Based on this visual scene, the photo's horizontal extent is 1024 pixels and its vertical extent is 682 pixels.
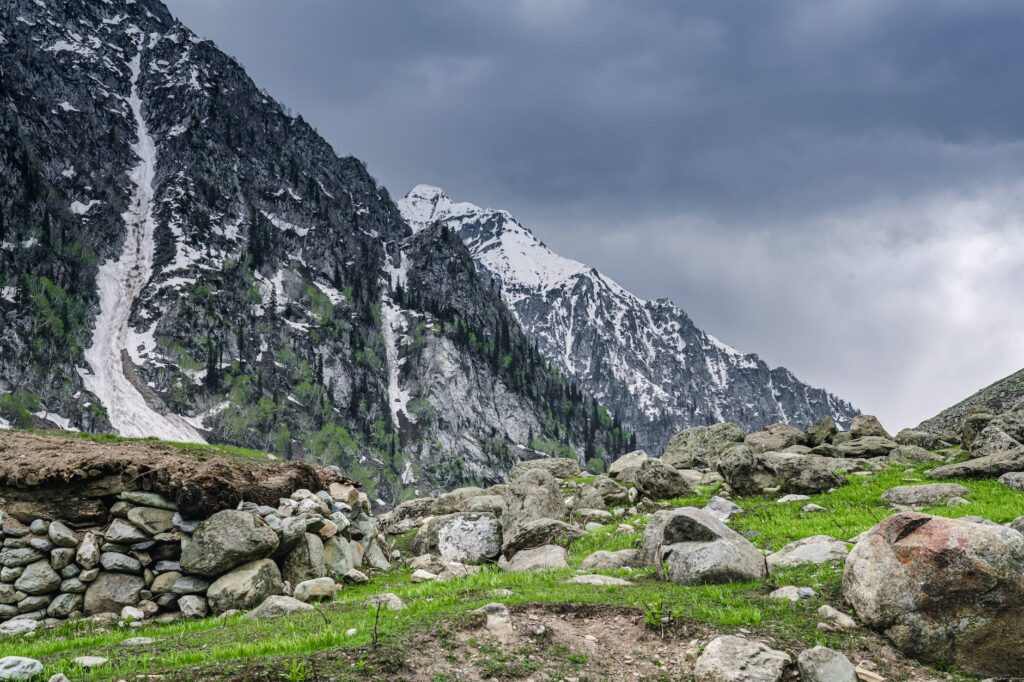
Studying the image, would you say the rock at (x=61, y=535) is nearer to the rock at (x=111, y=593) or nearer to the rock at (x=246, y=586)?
the rock at (x=111, y=593)

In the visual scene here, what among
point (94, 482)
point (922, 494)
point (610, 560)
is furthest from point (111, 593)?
point (922, 494)

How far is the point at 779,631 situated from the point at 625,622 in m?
2.79

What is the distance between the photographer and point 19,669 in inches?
331

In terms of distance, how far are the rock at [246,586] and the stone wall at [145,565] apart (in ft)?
0.09

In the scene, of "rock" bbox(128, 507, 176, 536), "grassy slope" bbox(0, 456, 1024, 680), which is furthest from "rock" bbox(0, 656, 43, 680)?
"rock" bbox(128, 507, 176, 536)

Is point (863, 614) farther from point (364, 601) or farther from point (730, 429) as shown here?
point (730, 429)

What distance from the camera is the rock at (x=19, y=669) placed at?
8.25 m

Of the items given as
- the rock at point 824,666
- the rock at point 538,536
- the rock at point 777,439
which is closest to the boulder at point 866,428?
the rock at point 777,439

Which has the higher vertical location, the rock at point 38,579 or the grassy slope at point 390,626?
the rock at point 38,579

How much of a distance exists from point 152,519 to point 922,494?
27130 mm

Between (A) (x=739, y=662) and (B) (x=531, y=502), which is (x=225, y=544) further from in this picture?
(A) (x=739, y=662)

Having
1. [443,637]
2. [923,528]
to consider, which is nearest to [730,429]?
[923,528]

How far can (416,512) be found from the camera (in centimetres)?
3494

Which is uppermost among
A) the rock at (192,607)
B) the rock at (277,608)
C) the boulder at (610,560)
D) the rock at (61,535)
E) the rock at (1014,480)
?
the rock at (61,535)
